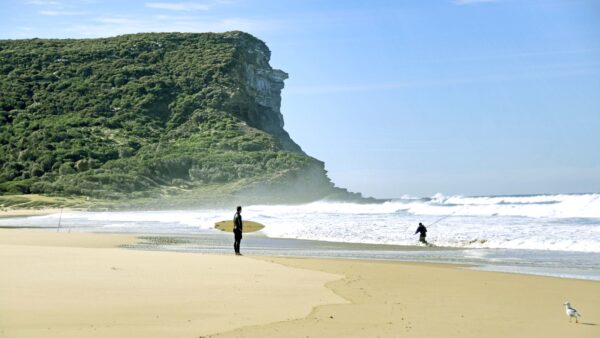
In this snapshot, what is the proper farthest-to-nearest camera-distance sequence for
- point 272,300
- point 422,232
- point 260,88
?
point 260,88 → point 422,232 → point 272,300

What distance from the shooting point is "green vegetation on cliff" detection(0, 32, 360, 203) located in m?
69.8

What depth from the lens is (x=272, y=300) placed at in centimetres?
1139

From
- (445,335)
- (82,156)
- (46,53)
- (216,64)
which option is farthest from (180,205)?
(445,335)

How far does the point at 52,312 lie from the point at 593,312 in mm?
7183

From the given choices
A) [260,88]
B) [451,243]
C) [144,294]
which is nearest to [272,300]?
[144,294]

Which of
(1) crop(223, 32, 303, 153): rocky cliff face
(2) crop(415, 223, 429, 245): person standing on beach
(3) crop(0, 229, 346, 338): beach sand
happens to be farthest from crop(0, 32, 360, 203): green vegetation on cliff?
(3) crop(0, 229, 346, 338): beach sand

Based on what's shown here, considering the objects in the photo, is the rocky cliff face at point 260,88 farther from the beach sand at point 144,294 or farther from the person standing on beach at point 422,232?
the beach sand at point 144,294

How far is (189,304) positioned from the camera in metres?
10.7

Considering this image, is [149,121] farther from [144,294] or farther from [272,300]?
[272,300]

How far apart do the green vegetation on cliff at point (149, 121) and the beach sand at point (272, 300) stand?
161 feet

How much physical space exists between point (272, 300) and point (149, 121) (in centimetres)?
7451

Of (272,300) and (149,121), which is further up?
(149,121)

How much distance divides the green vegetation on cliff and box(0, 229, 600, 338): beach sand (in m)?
49.2

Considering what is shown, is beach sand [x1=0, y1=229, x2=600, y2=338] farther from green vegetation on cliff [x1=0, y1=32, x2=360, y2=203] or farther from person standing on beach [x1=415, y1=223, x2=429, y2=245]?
green vegetation on cliff [x1=0, y1=32, x2=360, y2=203]
